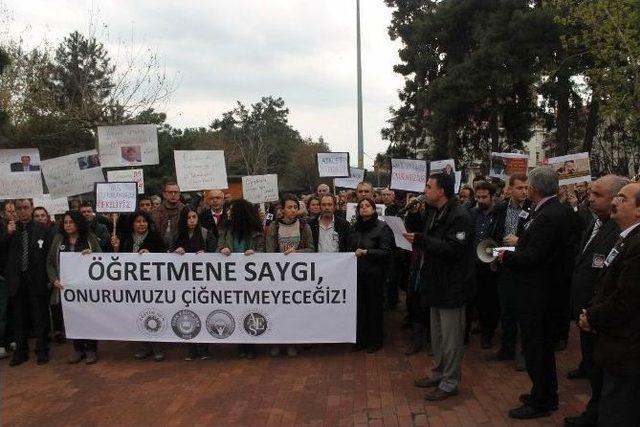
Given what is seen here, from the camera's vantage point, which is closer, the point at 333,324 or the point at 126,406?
the point at 126,406

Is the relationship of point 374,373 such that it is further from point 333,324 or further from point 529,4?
point 529,4

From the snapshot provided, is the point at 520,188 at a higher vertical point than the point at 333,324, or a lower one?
higher

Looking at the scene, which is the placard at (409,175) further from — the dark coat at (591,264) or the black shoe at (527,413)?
the black shoe at (527,413)

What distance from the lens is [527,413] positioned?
480 centimetres

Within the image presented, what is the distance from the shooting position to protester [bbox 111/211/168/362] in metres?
7.09

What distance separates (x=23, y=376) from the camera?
21.5ft

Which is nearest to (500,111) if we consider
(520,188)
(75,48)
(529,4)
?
(529,4)

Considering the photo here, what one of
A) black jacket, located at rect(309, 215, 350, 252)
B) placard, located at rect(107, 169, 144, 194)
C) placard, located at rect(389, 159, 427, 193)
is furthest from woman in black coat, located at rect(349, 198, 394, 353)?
placard, located at rect(107, 169, 144, 194)

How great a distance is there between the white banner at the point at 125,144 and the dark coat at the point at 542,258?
573 centimetres

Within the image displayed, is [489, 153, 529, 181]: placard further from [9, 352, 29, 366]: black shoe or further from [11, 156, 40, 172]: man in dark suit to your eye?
[9, 352, 29, 366]: black shoe

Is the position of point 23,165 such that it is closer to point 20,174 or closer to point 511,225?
point 20,174

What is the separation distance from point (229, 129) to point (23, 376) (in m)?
72.9

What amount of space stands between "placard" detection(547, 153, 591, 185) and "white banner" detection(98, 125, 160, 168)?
266 inches

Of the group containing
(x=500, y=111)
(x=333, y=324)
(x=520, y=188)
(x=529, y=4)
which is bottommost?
(x=333, y=324)
